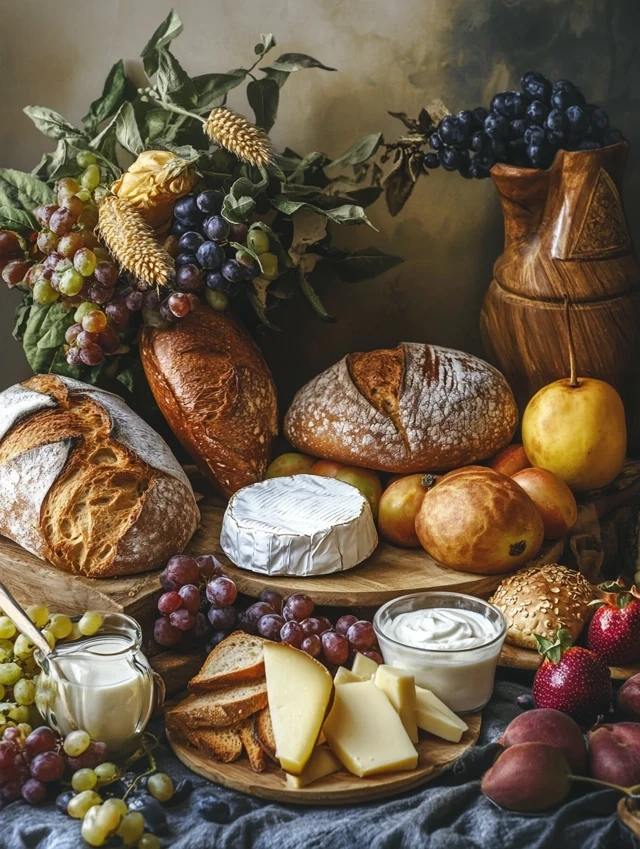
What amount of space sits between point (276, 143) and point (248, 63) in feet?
0.60

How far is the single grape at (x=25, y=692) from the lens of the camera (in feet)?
4.53

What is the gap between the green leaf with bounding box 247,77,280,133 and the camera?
2.06m

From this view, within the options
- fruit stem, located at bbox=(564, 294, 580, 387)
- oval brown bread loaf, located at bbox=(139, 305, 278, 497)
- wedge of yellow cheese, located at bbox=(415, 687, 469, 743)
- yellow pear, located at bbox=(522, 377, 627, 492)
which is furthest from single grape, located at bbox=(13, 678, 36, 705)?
fruit stem, located at bbox=(564, 294, 580, 387)

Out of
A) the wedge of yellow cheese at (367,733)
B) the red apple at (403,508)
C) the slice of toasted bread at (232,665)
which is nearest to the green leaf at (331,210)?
the red apple at (403,508)

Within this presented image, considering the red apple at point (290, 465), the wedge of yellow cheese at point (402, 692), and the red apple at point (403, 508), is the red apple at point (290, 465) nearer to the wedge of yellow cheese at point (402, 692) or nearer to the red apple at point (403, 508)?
the red apple at point (403, 508)

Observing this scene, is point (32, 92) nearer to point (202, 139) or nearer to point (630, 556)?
point (202, 139)

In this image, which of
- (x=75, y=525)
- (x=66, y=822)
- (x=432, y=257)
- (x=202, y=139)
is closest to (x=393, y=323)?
(x=432, y=257)

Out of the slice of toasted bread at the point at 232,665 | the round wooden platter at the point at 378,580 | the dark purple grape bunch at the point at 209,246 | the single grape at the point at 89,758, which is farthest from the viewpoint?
the dark purple grape bunch at the point at 209,246

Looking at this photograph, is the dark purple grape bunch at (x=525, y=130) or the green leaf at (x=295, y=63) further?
the green leaf at (x=295, y=63)

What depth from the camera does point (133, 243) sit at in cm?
182

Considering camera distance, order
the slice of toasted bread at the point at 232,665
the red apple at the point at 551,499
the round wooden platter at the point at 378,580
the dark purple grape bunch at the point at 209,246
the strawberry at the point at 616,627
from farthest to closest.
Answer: the dark purple grape bunch at the point at 209,246 < the red apple at the point at 551,499 < the round wooden platter at the point at 378,580 < the strawberry at the point at 616,627 < the slice of toasted bread at the point at 232,665

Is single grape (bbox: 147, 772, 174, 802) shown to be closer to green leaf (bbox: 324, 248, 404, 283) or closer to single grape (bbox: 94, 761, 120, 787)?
single grape (bbox: 94, 761, 120, 787)

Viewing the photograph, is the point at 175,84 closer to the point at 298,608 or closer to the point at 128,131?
the point at 128,131

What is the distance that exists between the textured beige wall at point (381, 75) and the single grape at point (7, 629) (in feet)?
3.38
